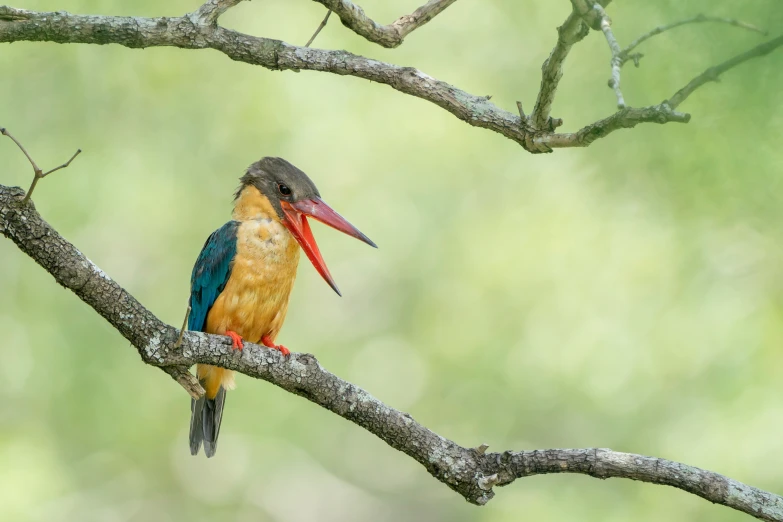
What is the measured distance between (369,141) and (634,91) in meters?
4.20

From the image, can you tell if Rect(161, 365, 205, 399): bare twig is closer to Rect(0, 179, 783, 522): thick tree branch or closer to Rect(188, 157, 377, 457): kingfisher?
Rect(0, 179, 783, 522): thick tree branch

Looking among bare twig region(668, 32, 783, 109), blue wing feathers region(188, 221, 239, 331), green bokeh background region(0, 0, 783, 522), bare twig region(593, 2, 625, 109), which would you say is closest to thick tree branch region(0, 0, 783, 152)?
bare twig region(593, 2, 625, 109)

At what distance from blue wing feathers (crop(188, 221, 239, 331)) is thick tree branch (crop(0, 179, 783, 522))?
990 millimetres

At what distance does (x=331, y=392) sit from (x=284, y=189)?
1.46 meters

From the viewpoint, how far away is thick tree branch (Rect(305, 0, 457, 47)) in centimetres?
361

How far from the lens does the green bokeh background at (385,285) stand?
7.20 metres

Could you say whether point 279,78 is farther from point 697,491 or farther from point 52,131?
point 697,491

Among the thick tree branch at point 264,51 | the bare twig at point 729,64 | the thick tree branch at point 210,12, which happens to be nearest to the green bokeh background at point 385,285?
the thick tree branch at point 264,51

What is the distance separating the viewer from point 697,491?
3055 mm

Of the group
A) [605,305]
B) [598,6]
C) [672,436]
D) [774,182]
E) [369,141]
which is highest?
[369,141]

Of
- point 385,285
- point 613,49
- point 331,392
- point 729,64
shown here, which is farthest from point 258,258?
point 385,285

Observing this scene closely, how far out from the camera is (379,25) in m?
3.64

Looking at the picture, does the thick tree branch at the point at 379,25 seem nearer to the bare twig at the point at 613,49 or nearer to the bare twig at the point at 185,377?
the bare twig at the point at 613,49

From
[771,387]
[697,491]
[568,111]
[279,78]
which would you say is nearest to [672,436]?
[771,387]
